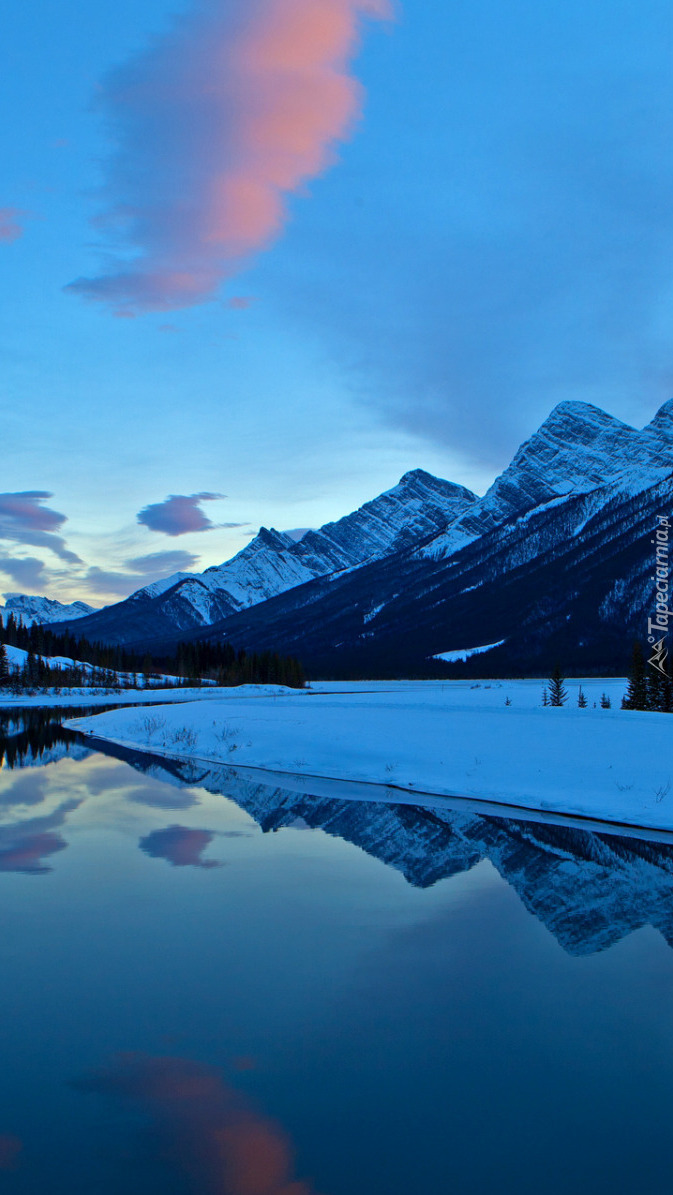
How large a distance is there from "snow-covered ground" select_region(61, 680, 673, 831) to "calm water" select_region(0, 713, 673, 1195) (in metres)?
6.32

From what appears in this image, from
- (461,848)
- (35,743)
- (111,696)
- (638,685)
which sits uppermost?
(638,685)

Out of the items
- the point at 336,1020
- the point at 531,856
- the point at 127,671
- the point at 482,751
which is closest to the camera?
the point at 336,1020

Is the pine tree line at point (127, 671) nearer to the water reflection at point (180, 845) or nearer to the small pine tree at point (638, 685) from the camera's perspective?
the small pine tree at point (638, 685)

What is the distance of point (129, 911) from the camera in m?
14.7

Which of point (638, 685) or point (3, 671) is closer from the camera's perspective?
point (638, 685)

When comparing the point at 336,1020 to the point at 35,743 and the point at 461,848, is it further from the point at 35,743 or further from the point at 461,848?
the point at 35,743

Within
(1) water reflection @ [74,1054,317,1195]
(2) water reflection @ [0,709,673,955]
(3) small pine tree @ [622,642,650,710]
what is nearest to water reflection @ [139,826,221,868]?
(2) water reflection @ [0,709,673,955]

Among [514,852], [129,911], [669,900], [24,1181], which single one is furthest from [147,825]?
[24,1181]

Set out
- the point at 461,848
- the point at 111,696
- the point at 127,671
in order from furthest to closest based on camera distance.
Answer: the point at 127,671 → the point at 111,696 → the point at 461,848

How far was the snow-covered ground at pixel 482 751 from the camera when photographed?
2597 centimetres

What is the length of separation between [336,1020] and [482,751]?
76.2ft

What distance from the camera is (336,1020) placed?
10.3m

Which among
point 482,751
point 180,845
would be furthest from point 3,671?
point 180,845

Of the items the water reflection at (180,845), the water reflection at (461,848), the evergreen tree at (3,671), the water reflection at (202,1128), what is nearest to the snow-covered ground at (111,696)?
the evergreen tree at (3,671)
